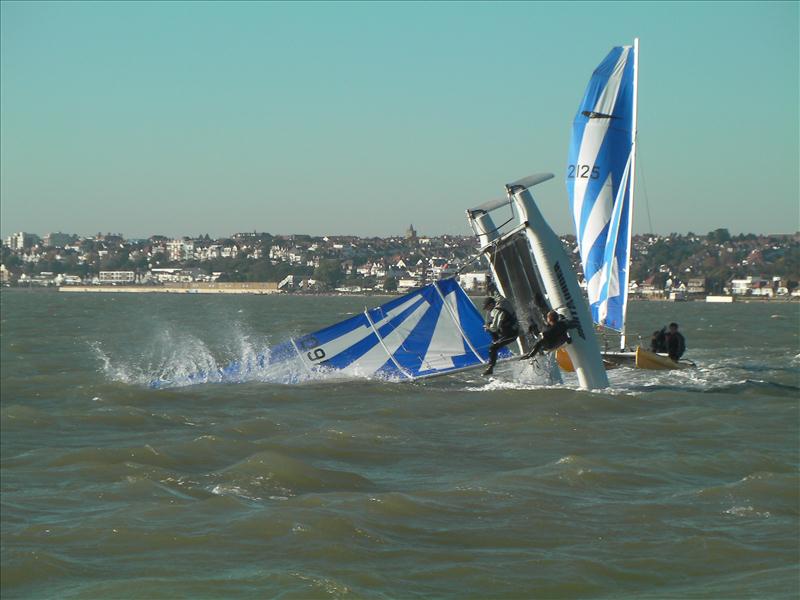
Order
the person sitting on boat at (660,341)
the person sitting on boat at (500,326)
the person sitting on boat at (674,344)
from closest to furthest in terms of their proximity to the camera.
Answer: the person sitting on boat at (500,326)
the person sitting on boat at (674,344)
the person sitting on boat at (660,341)

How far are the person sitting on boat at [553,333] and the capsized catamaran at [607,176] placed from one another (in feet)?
22.8

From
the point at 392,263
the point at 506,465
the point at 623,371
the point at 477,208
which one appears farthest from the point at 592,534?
the point at 392,263

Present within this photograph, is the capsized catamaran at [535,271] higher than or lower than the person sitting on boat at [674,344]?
higher

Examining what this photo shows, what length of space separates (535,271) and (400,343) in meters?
2.54

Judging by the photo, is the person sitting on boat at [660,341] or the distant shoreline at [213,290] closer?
the person sitting on boat at [660,341]

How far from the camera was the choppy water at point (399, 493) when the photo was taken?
8.34 m

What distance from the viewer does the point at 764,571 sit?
835 centimetres

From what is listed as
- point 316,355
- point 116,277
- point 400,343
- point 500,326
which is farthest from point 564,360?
point 116,277

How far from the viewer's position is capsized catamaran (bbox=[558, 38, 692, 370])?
24.5 metres

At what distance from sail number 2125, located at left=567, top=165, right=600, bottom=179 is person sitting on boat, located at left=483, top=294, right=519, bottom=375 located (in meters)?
6.82

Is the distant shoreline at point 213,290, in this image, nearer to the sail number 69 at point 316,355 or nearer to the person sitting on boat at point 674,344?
the person sitting on boat at point 674,344

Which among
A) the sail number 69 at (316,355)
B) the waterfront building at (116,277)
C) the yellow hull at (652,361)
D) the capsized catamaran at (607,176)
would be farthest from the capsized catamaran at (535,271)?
the waterfront building at (116,277)

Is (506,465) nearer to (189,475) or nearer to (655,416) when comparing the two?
(189,475)

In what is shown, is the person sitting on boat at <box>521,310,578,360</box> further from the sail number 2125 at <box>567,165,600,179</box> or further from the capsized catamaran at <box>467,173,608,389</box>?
the sail number 2125 at <box>567,165,600,179</box>
